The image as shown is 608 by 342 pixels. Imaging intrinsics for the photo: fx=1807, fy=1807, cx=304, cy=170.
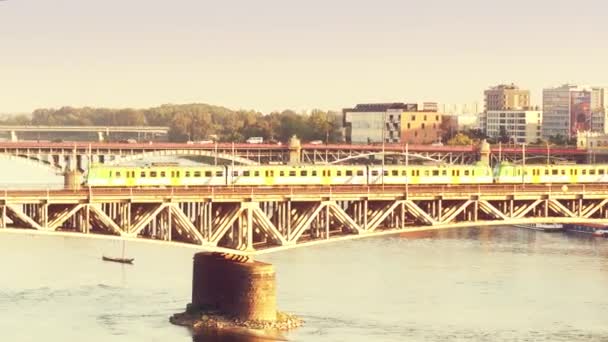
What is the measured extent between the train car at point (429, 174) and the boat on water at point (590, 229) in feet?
157

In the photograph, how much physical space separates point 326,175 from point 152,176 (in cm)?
1213

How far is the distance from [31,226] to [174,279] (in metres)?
29.3

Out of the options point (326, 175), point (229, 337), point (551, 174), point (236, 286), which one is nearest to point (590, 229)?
point (551, 174)

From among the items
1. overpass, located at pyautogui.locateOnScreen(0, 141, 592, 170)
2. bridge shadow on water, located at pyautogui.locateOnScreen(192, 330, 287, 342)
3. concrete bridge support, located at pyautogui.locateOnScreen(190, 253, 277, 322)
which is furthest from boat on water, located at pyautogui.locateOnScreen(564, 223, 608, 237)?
bridge shadow on water, located at pyautogui.locateOnScreen(192, 330, 287, 342)

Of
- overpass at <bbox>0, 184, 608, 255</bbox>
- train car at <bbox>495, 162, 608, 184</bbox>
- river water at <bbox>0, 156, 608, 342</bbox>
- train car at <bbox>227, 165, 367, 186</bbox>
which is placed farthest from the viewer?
train car at <bbox>495, 162, 608, 184</bbox>

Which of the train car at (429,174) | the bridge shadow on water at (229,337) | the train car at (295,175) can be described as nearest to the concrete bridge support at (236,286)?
the bridge shadow on water at (229,337)

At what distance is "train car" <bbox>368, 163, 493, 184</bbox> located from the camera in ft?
341

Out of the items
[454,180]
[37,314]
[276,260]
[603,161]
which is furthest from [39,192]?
[603,161]

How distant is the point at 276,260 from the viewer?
120 m

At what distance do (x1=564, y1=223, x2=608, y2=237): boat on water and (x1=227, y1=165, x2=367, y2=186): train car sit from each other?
2232 inches

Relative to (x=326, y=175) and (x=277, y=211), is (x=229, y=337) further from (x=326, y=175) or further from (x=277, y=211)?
(x=326, y=175)

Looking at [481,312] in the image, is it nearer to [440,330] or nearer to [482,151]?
[440,330]

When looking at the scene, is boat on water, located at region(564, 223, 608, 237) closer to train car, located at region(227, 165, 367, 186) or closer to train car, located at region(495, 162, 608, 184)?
train car, located at region(495, 162, 608, 184)

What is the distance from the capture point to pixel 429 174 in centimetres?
10662
